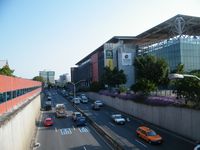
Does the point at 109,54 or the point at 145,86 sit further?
the point at 109,54

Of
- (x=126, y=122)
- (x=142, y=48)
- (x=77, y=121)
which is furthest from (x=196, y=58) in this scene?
(x=77, y=121)

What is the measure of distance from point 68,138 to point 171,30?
55.9m

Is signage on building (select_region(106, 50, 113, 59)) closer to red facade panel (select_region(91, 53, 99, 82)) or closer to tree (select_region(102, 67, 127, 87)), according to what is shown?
red facade panel (select_region(91, 53, 99, 82))

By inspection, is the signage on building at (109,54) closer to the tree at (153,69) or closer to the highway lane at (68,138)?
the tree at (153,69)

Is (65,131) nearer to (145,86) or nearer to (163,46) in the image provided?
(145,86)

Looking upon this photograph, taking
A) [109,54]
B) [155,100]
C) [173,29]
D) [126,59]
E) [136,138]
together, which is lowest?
[136,138]

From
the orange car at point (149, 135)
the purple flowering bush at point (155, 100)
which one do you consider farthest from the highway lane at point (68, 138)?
the purple flowering bush at point (155, 100)

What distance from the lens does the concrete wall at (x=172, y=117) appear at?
1353 inches

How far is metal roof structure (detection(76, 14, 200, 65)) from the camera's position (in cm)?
7706

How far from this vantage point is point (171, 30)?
84.9m

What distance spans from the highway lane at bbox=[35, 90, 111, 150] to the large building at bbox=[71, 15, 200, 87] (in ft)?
141

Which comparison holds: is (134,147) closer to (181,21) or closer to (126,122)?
(126,122)

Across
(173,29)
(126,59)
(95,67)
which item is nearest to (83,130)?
(173,29)

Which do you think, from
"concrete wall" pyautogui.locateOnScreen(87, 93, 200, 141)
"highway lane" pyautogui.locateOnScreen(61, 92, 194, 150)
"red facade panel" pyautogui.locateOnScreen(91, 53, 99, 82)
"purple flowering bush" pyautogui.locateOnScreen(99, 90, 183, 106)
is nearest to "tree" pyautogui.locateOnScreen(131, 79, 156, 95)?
"purple flowering bush" pyautogui.locateOnScreen(99, 90, 183, 106)
